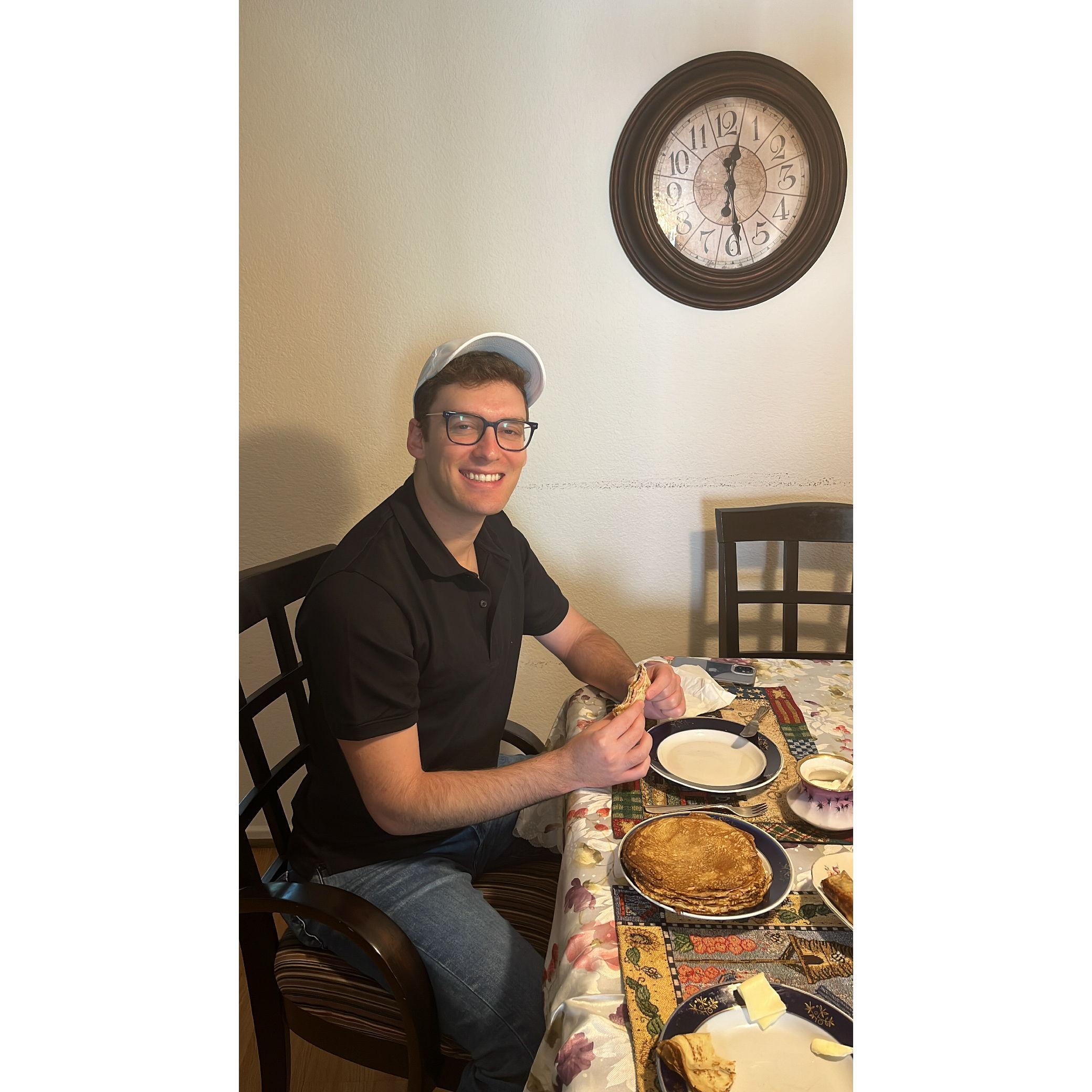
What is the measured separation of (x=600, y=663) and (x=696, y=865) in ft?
1.15

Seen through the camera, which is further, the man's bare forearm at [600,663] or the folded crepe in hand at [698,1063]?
the man's bare forearm at [600,663]

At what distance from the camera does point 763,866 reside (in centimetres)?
43

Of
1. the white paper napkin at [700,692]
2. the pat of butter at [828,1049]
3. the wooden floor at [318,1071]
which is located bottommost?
the wooden floor at [318,1071]

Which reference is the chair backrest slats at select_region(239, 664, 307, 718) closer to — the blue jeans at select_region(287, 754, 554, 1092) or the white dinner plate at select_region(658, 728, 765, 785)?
the blue jeans at select_region(287, 754, 554, 1092)

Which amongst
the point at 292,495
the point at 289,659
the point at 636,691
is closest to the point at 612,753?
the point at 636,691

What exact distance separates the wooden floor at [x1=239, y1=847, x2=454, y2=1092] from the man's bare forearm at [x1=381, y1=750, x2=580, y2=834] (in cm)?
23

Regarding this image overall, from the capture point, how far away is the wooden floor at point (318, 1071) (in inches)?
25.1

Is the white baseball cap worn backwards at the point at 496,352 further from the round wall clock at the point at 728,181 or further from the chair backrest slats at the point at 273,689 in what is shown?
the round wall clock at the point at 728,181

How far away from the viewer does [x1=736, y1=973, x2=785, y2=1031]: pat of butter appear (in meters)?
0.32

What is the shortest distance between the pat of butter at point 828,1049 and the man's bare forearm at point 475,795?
0.86ft

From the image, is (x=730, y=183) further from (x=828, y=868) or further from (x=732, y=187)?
(x=828, y=868)

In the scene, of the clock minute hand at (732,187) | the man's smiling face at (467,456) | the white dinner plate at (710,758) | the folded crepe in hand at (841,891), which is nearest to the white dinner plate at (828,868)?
the folded crepe in hand at (841,891)
